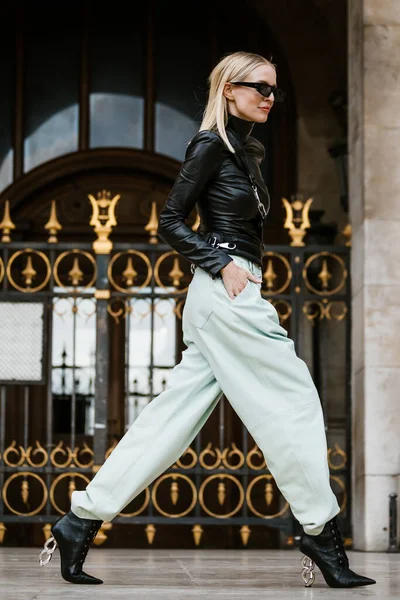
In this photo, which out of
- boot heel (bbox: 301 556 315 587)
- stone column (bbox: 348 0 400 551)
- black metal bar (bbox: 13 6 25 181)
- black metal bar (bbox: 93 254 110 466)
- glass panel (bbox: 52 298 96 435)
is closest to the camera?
boot heel (bbox: 301 556 315 587)

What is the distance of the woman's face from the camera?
14.2 ft

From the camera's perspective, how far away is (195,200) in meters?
4.33

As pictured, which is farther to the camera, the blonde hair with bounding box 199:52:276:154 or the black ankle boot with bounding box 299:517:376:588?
the blonde hair with bounding box 199:52:276:154

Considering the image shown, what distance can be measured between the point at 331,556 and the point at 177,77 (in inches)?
284

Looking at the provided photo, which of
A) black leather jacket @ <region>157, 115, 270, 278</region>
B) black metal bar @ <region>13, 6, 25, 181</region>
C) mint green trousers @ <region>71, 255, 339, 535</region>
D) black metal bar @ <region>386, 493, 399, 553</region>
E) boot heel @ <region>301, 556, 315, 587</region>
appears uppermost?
black metal bar @ <region>13, 6, 25, 181</region>

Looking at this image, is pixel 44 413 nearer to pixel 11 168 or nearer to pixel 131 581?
pixel 11 168

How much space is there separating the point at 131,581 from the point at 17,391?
5985 mm

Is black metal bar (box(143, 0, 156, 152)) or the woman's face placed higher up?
black metal bar (box(143, 0, 156, 152))

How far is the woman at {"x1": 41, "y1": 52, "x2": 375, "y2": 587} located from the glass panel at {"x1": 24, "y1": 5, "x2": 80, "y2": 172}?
6.27 metres

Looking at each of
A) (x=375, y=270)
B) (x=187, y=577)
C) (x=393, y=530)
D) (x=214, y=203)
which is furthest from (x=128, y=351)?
(x=214, y=203)

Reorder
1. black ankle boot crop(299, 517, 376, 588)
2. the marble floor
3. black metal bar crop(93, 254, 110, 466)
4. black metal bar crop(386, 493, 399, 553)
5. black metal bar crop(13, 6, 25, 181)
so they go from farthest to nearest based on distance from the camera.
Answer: black metal bar crop(13, 6, 25, 181) < black metal bar crop(93, 254, 110, 466) < black metal bar crop(386, 493, 399, 553) < black ankle boot crop(299, 517, 376, 588) < the marble floor

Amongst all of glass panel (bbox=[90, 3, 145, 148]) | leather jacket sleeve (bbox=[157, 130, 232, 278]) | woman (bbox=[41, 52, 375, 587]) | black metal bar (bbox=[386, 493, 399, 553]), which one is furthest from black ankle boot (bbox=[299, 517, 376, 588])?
glass panel (bbox=[90, 3, 145, 148])

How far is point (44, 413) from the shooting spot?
33.2ft

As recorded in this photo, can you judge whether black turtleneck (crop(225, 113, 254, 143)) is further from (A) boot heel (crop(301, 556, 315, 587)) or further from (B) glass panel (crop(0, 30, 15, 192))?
(B) glass panel (crop(0, 30, 15, 192))
